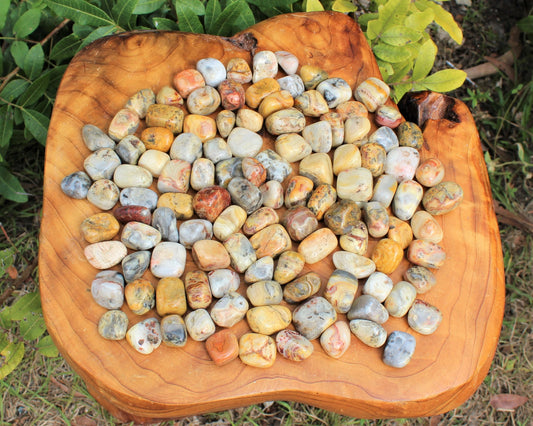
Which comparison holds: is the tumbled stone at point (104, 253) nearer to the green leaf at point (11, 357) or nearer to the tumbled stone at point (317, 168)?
the green leaf at point (11, 357)

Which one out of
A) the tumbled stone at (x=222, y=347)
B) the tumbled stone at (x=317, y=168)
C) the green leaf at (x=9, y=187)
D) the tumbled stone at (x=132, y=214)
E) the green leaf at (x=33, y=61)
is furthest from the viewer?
the green leaf at (x=9, y=187)

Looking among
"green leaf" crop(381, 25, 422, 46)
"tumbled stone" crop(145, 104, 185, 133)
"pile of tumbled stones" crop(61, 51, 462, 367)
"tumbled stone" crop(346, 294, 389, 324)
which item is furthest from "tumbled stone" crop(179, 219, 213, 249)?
"green leaf" crop(381, 25, 422, 46)

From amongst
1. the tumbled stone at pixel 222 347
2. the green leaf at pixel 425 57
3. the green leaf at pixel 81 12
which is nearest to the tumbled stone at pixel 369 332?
the tumbled stone at pixel 222 347

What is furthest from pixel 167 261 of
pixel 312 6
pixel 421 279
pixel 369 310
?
pixel 312 6

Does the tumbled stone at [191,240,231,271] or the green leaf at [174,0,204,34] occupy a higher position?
the green leaf at [174,0,204,34]

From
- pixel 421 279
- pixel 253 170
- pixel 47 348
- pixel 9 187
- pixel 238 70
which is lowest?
pixel 47 348

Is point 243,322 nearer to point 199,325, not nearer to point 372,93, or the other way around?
point 199,325

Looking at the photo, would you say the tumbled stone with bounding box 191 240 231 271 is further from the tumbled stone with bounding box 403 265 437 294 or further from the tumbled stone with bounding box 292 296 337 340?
the tumbled stone with bounding box 403 265 437 294

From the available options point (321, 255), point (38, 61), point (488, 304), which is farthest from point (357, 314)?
point (38, 61)
